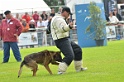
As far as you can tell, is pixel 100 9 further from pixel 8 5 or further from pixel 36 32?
pixel 8 5

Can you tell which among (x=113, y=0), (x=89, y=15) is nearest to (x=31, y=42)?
(x=89, y=15)

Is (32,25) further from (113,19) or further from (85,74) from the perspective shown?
(85,74)

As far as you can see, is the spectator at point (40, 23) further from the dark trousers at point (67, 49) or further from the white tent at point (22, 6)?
the dark trousers at point (67, 49)

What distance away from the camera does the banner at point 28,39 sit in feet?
105

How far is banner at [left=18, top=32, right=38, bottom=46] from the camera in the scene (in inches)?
1258

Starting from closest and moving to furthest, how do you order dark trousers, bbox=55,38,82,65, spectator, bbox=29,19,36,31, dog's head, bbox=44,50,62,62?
dark trousers, bbox=55,38,82,65 < dog's head, bbox=44,50,62,62 < spectator, bbox=29,19,36,31

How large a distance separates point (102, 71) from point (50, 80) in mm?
2154

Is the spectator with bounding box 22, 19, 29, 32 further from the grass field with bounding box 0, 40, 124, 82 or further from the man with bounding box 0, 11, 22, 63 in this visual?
the grass field with bounding box 0, 40, 124, 82

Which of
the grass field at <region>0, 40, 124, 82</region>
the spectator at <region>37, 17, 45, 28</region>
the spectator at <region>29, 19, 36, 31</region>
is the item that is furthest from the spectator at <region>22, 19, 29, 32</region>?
the grass field at <region>0, 40, 124, 82</region>

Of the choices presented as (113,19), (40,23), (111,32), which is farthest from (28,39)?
(113,19)

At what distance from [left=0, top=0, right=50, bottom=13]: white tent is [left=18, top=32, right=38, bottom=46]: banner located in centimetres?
418

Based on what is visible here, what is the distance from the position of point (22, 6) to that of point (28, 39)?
524cm

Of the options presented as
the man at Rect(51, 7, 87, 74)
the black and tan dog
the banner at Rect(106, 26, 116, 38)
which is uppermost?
the man at Rect(51, 7, 87, 74)

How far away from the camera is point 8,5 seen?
1435 inches
